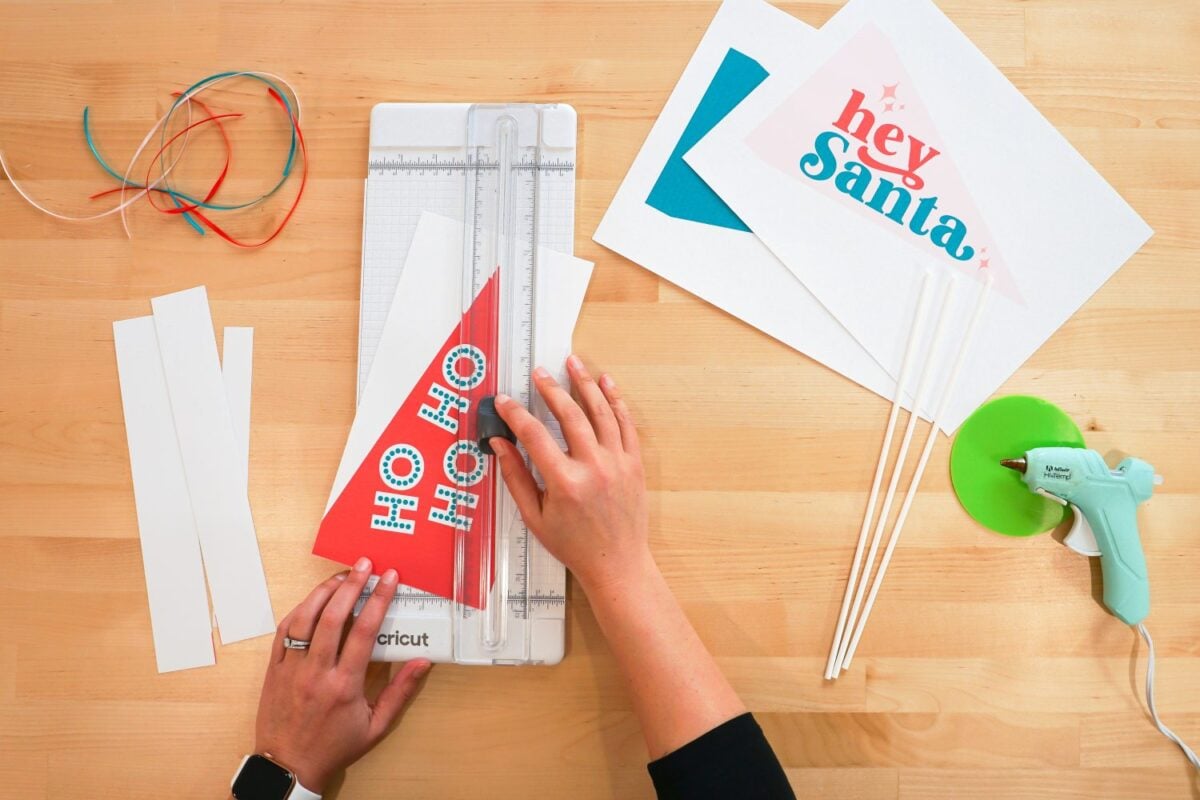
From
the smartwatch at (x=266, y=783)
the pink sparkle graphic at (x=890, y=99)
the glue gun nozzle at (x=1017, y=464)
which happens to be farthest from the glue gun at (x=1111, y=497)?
the smartwatch at (x=266, y=783)

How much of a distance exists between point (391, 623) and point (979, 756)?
585mm

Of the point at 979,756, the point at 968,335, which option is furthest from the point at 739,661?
the point at 968,335

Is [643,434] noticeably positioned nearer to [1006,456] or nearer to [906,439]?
[906,439]

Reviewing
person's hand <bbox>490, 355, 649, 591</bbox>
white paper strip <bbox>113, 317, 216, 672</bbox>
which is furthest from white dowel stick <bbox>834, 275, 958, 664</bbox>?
white paper strip <bbox>113, 317, 216, 672</bbox>

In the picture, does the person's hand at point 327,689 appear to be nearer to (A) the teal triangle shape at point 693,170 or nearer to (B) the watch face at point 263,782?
(B) the watch face at point 263,782

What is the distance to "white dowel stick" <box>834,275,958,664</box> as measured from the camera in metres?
0.78

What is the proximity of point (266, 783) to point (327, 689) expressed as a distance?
0.33ft

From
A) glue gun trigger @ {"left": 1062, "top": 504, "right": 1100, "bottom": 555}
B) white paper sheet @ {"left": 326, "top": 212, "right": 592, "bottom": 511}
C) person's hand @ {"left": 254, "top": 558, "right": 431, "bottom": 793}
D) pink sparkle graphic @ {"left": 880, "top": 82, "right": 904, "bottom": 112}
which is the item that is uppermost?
pink sparkle graphic @ {"left": 880, "top": 82, "right": 904, "bottom": 112}

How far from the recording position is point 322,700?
737 millimetres

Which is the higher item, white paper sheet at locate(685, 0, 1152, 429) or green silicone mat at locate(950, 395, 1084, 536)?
white paper sheet at locate(685, 0, 1152, 429)

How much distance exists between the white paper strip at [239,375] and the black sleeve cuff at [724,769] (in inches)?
19.5

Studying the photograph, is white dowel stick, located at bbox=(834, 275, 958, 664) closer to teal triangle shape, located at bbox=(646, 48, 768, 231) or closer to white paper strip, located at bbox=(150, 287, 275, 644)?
teal triangle shape, located at bbox=(646, 48, 768, 231)

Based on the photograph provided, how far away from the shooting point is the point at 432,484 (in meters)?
0.79

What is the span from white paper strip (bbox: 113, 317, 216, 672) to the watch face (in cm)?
12
